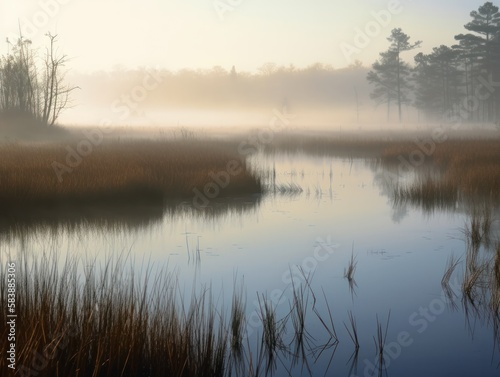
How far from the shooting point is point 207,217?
11195 mm

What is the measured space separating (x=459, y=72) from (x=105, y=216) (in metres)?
50.7

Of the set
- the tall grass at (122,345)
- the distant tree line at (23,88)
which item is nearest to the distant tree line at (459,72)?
the distant tree line at (23,88)

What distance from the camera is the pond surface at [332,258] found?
491 centimetres

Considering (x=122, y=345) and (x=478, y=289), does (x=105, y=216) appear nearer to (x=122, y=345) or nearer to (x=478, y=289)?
(x=478, y=289)

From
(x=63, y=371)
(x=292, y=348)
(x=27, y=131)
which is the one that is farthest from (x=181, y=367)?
(x=27, y=131)

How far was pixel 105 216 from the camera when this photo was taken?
1078 cm

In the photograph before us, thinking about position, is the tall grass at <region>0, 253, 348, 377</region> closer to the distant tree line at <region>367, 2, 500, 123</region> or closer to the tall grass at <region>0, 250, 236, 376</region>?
the tall grass at <region>0, 250, 236, 376</region>

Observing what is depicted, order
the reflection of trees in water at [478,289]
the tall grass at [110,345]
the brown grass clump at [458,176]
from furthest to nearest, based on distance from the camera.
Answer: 1. the brown grass clump at [458,176]
2. the reflection of trees in water at [478,289]
3. the tall grass at [110,345]

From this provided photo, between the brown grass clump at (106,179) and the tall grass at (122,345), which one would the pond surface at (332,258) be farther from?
the brown grass clump at (106,179)

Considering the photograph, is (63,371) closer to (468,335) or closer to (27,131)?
(468,335)

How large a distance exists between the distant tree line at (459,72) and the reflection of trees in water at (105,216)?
4091 centimetres

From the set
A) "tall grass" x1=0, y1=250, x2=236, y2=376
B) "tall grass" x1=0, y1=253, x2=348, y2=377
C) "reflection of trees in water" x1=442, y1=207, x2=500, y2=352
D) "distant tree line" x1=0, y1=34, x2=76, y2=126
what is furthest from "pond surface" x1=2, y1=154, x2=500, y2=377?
"distant tree line" x1=0, y1=34, x2=76, y2=126

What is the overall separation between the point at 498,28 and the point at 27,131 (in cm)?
3432

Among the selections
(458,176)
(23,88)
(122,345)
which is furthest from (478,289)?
(23,88)
